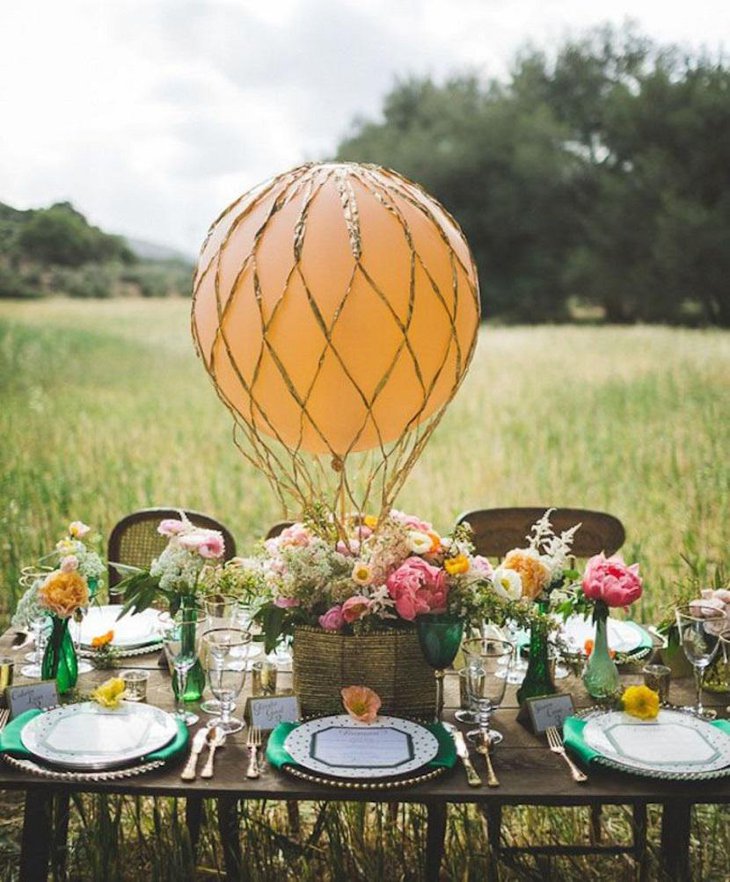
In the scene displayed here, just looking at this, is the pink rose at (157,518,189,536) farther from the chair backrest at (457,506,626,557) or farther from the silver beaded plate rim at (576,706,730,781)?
the chair backrest at (457,506,626,557)

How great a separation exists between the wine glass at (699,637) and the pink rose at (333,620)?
61cm

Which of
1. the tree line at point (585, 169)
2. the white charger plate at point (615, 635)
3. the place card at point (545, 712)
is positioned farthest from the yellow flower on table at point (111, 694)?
the tree line at point (585, 169)

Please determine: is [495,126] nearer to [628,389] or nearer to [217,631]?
[628,389]

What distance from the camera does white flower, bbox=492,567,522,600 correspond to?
5.61 ft

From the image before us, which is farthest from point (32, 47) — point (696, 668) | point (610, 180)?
point (610, 180)

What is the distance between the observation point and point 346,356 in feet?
5.58

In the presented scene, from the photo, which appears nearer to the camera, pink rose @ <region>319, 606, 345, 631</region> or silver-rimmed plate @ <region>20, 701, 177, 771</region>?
silver-rimmed plate @ <region>20, 701, 177, 771</region>

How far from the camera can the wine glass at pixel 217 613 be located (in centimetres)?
178

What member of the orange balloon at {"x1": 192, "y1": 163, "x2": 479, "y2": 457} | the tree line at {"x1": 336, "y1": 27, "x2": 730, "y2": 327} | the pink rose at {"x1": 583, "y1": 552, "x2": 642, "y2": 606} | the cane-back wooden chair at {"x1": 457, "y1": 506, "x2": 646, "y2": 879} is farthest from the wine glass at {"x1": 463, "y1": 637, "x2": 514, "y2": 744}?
the tree line at {"x1": 336, "y1": 27, "x2": 730, "y2": 327}

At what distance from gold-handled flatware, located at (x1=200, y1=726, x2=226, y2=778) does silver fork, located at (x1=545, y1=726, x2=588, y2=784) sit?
0.55 meters

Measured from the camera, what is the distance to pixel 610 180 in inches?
419

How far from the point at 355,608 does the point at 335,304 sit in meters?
0.53

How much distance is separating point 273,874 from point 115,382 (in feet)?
20.8

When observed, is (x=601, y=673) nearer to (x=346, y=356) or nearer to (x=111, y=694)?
(x=346, y=356)
